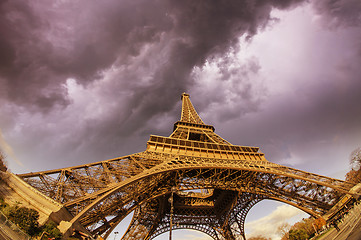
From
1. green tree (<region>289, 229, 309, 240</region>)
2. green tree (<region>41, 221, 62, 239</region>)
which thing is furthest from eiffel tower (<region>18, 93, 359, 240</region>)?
green tree (<region>289, 229, 309, 240</region>)

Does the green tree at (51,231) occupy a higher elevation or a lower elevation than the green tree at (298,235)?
lower

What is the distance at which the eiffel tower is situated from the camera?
40.2 feet

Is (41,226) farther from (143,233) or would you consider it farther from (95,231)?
(143,233)

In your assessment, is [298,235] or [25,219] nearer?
[25,219]

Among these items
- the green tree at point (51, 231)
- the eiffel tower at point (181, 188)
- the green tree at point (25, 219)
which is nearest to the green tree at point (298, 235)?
the eiffel tower at point (181, 188)

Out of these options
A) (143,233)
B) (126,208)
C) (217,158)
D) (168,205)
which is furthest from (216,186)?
(143,233)

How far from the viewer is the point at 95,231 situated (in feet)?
43.5

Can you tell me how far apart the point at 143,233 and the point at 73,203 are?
18559mm

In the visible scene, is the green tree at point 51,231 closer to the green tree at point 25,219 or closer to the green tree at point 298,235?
the green tree at point 25,219

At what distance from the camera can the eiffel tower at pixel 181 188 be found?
40.2ft

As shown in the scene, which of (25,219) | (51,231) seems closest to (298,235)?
(51,231)

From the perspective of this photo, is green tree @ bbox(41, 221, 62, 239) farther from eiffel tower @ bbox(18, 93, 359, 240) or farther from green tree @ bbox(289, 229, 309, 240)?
green tree @ bbox(289, 229, 309, 240)

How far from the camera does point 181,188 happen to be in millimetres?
19078

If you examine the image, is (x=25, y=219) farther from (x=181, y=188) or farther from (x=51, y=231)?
(x=181, y=188)
